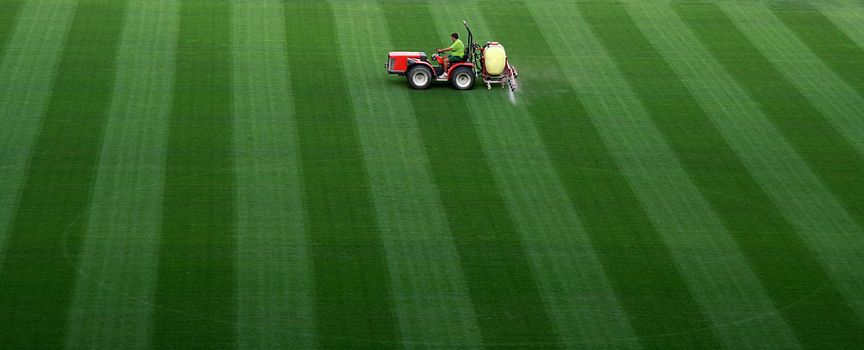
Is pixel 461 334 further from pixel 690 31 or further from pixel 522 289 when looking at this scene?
pixel 690 31

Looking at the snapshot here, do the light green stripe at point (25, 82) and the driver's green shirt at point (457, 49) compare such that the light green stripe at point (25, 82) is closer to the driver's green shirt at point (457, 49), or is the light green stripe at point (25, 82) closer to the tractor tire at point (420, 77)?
the tractor tire at point (420, 77)

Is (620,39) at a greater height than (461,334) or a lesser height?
lesser

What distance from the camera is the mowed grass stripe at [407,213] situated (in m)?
20.7

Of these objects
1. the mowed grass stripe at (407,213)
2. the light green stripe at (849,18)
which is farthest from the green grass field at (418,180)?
the light green stripe at (849,18)

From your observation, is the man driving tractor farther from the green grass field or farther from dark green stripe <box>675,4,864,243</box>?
dark green stripe <box>675,4,864,243</box>

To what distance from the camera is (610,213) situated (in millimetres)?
24469

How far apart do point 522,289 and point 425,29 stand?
46.1ft

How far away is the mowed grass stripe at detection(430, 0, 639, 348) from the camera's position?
20.7m

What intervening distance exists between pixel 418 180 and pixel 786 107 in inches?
379

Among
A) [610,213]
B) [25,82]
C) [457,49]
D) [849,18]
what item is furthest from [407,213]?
[849,18]

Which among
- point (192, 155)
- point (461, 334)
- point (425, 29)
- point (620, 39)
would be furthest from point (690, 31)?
point (461, 334)

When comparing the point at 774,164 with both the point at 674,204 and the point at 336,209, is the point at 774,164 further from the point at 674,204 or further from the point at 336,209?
the point at 336,209

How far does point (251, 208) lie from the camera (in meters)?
24.0

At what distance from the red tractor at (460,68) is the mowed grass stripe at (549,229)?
13.2 inches
